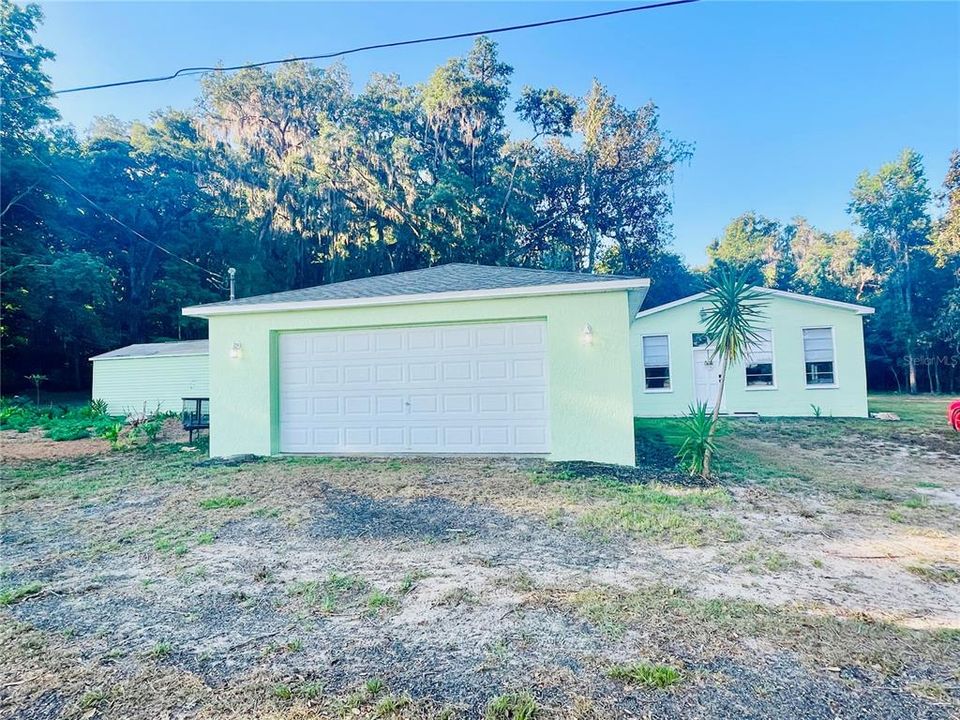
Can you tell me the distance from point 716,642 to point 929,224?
32.5m

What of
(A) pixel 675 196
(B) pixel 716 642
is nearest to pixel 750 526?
(B) pixel 716 642

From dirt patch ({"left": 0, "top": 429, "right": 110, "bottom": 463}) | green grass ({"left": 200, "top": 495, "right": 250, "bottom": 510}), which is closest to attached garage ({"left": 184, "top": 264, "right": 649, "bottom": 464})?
green grass ({"left": 200, "top": 495, "right": 250, "bottom": 510})

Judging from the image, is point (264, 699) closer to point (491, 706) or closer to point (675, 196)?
point (491, 706)

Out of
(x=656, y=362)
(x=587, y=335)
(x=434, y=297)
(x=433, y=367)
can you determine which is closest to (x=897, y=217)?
(x=656, y=362)

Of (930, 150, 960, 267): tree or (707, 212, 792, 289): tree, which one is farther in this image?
(707, 212, 792, 289): tree

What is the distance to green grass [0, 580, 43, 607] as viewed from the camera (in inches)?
124

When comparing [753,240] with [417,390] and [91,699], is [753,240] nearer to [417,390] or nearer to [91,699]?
[417,390]

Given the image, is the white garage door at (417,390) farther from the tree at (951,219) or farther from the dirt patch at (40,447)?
the tree at (951,219)

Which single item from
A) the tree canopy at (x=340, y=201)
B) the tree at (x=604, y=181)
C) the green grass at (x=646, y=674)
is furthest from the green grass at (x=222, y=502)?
the tree at (x=604, y=181)

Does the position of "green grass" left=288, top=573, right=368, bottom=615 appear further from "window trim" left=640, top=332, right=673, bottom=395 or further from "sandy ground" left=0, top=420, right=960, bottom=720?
"window trim" left=640, top=332, right=673, bottom=395

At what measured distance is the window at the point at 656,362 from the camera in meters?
14.1

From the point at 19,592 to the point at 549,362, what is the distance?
19.3 ft

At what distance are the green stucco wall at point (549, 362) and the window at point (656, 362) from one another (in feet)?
25.7

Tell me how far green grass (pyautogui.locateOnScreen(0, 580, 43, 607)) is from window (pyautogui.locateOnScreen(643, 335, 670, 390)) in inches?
531
